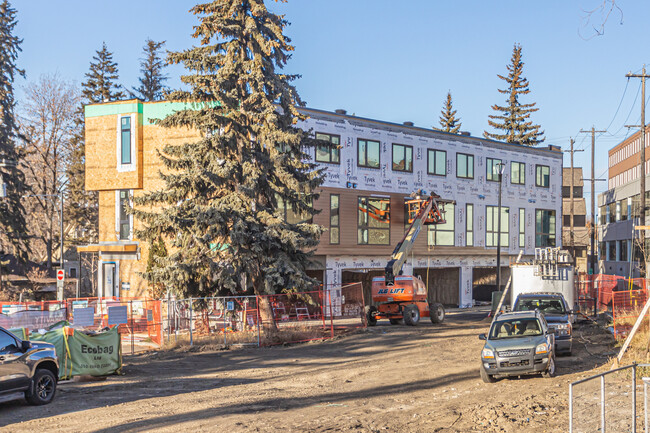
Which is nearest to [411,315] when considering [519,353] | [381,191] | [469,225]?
[381,191]

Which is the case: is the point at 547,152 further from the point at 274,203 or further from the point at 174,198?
the point at 174,198

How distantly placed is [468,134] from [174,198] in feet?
95.6

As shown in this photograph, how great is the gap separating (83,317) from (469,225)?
3019 cm

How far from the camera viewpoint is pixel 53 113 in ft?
175

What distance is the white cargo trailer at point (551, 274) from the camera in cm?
2930

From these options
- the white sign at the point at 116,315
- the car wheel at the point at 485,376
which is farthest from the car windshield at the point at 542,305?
the white sign at the point at 116,315

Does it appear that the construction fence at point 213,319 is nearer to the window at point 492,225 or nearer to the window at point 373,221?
the window at point 373,221

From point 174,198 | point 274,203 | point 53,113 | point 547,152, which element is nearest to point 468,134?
point 547,152

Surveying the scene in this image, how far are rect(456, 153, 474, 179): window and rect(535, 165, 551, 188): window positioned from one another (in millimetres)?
7873

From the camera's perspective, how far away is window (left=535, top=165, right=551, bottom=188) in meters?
51.4

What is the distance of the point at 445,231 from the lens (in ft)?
147

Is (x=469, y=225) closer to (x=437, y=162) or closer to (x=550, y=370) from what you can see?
(x=437, y=162)

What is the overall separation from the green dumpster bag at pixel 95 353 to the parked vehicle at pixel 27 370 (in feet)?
9.05

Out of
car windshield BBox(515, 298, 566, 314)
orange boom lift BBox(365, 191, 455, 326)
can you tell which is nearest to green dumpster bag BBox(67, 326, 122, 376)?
car windshield BBox(515, 298, 566, 314)
